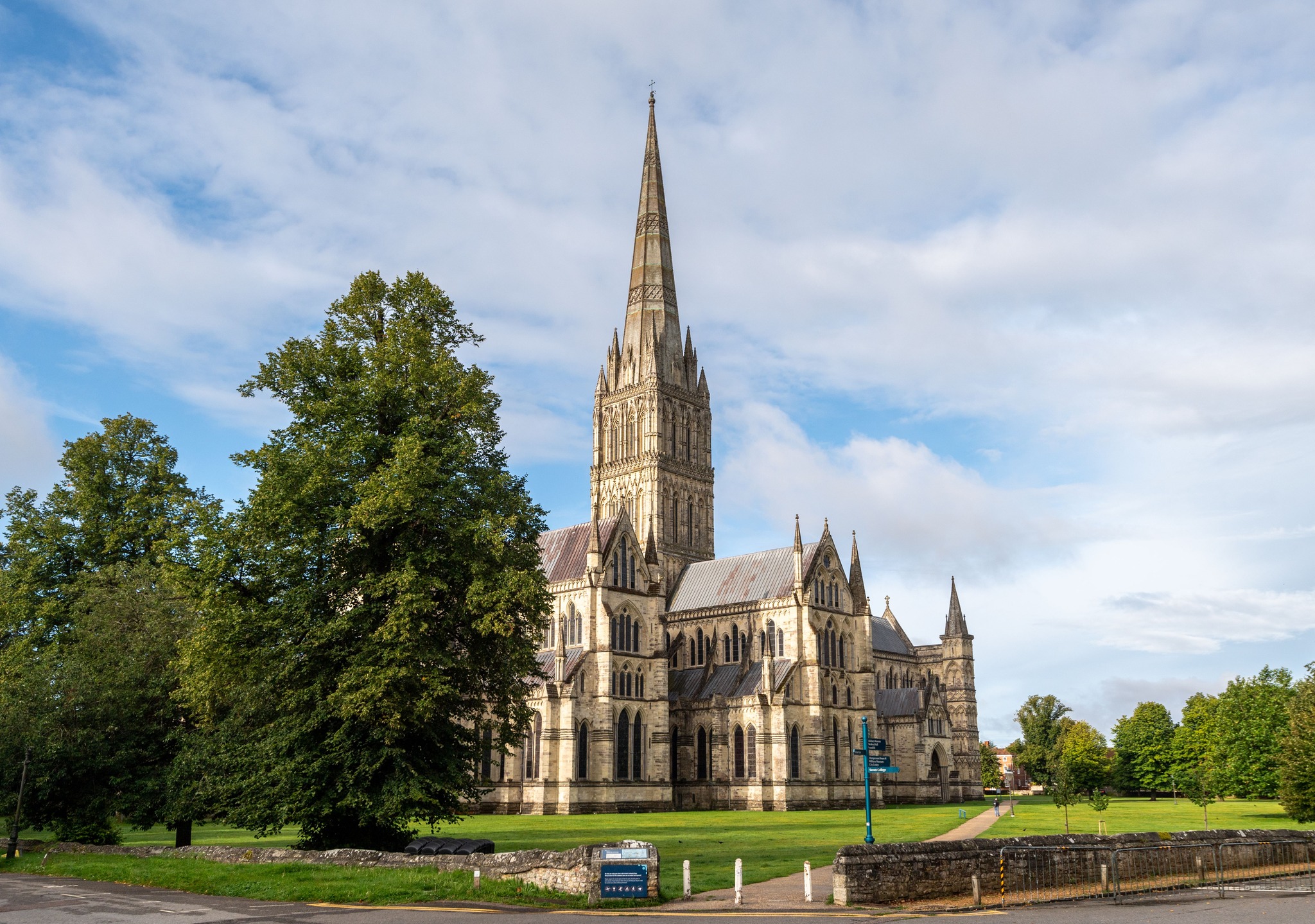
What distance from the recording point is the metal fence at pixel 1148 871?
20.1 metres

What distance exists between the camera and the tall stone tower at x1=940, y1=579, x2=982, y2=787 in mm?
86938

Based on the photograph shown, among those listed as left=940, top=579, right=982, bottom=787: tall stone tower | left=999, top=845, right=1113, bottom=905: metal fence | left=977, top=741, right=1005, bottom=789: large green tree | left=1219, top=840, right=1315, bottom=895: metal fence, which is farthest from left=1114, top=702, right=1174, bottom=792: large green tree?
left=999, top=845, right=1113, bottom=905: metal fence

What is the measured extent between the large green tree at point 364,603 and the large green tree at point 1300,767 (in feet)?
111

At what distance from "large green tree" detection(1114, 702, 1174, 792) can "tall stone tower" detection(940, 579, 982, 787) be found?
2300 centimetres

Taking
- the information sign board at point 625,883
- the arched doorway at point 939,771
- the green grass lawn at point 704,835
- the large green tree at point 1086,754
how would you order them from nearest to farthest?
1. the information sign board at point 625,883
2. the green grass lawn at point 704,835
3. the arched doorway at point 939,771
4. the large green tree at point 1086,754

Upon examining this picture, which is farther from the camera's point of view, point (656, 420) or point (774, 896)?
point (656, 420)

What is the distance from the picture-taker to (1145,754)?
337 ft

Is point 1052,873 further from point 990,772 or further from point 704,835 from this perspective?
point 990,772

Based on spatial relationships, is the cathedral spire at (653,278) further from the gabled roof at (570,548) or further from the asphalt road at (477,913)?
the asphalt road at (477,913)

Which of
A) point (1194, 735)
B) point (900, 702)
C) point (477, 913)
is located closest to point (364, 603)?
point (477, 913)

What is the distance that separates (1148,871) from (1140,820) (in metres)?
32.5

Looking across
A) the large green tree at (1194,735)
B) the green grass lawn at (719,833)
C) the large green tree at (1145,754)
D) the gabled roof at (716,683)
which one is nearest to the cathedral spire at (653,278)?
the gabled roof at (716,683)

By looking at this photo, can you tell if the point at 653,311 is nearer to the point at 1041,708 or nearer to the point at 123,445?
the point at 123,445

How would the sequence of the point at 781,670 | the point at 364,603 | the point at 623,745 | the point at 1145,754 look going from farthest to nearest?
the point at 1145,754
the point at 781,670
the point at 623,745
the point at 364,603
